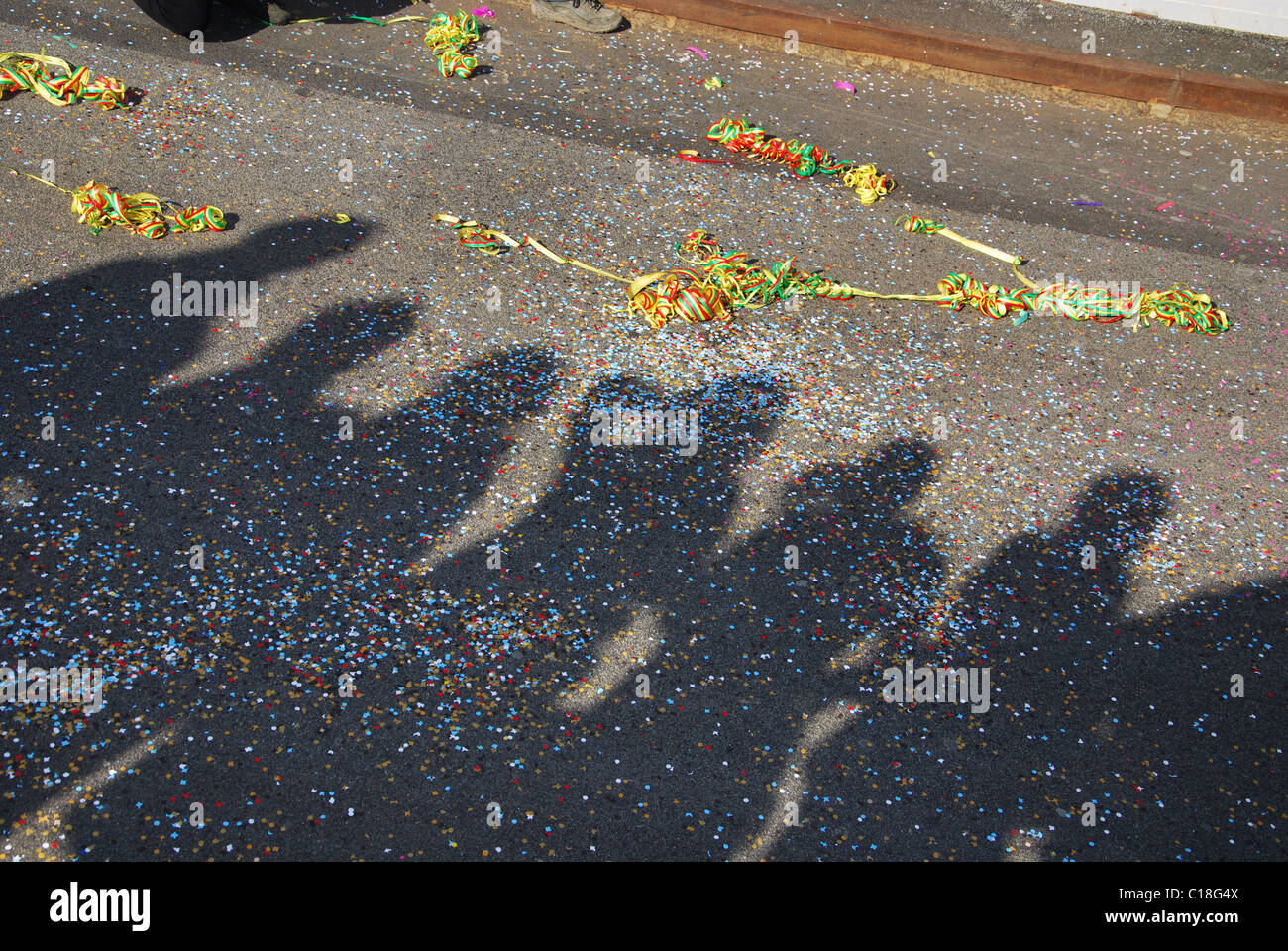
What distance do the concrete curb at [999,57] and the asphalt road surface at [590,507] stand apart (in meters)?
1.37

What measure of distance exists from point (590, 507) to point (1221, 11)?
759 cm

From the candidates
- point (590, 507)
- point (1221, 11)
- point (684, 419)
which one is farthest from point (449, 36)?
point (1221, 11)

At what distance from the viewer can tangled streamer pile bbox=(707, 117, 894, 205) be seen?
6.02m

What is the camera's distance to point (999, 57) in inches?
291

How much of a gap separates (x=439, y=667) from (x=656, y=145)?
4120mm

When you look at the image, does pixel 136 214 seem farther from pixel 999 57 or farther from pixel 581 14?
pixel 999 57

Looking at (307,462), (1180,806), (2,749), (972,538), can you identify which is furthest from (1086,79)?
(2,749)

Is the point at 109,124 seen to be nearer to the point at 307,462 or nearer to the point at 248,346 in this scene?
the point at 248,346

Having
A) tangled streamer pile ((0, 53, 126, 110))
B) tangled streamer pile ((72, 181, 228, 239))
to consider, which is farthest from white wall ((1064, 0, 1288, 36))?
tangled streamer pile ((0, 53, 126, 110))

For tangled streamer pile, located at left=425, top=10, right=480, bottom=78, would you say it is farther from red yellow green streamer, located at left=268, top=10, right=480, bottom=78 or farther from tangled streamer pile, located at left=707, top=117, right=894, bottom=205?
tangled streamer pile, located at left=707, top=117, right=894, bottom=205

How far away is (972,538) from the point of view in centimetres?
402

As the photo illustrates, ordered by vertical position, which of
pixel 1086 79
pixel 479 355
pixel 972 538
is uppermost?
pixel 1086 79

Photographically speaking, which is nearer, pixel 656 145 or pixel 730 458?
pixel 730 458

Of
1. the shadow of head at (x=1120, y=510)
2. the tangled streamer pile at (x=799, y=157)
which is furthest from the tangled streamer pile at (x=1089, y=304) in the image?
the shadow of head at (x=1120, y=510)
